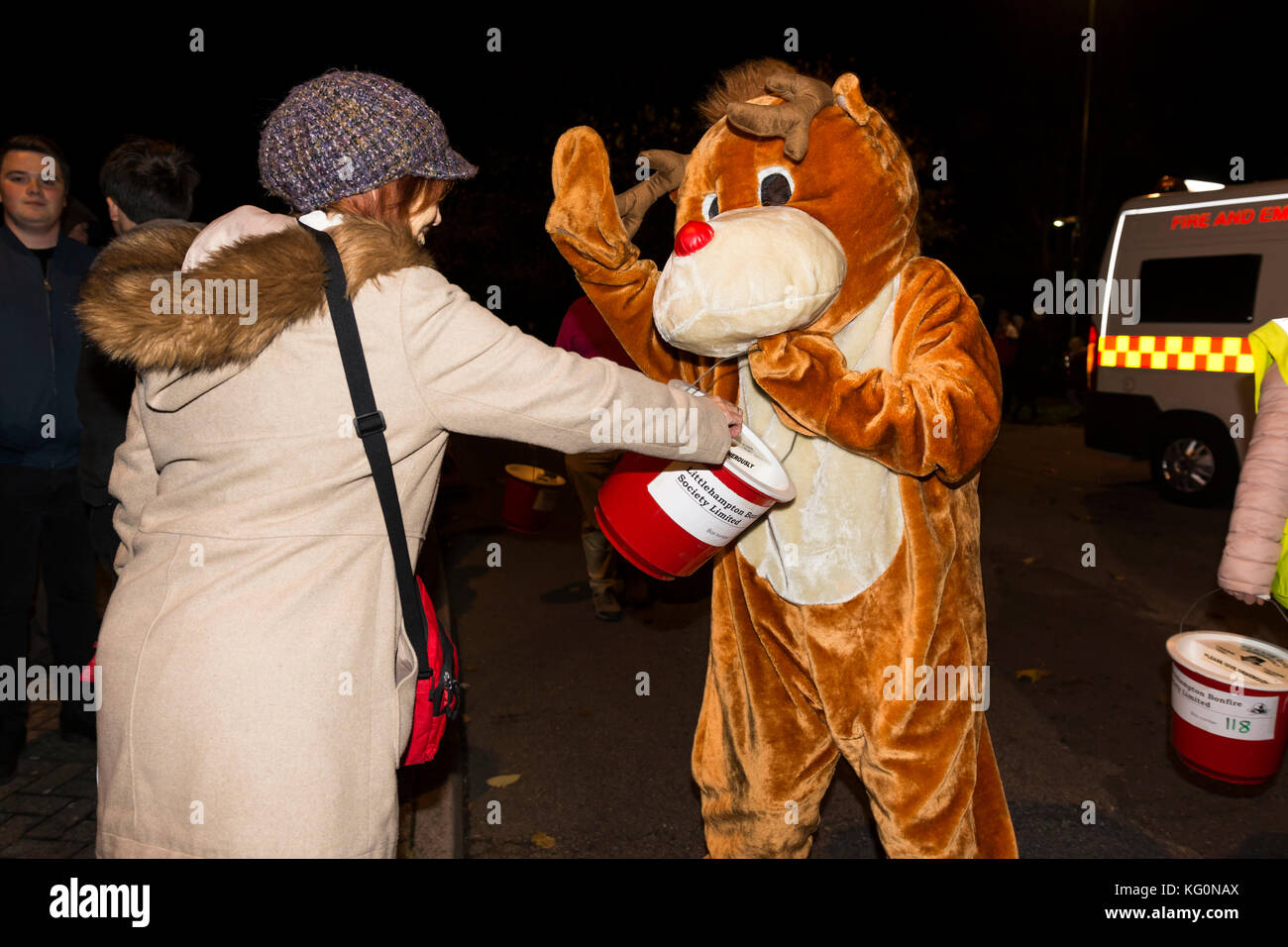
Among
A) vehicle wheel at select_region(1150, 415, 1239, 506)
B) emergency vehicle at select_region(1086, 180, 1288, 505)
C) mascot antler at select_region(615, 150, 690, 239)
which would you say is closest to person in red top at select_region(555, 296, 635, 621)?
mascot antler at select_region(615, 150, 690, 239)

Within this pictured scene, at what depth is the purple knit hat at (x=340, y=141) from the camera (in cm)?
186

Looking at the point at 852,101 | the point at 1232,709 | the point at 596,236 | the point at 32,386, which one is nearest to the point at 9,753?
the point at 32,386

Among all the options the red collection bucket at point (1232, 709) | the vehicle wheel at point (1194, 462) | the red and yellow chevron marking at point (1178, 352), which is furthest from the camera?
the vehicle wheel at point (1194, 462)

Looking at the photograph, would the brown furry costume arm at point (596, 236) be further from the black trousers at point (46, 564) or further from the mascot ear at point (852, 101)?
the black trousers at point (46, 564)

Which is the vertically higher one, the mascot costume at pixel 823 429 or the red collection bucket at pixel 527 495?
the mascot costume at pixel 823 429

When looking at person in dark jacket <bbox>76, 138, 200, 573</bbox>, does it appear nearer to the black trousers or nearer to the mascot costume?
the black trousers

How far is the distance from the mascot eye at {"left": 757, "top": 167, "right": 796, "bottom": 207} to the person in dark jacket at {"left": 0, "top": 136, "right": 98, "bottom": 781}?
296 centimetres

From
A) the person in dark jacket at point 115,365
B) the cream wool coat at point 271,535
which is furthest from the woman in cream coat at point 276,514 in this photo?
the person in dark jacket at point 115,365

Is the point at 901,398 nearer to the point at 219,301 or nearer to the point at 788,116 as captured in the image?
the point at 788,116

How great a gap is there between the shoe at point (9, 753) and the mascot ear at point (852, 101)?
399 centimetres

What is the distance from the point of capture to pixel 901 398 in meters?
2.14

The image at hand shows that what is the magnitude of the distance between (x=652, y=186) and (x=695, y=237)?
66cm

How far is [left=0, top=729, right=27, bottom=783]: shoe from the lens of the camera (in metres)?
3.87
